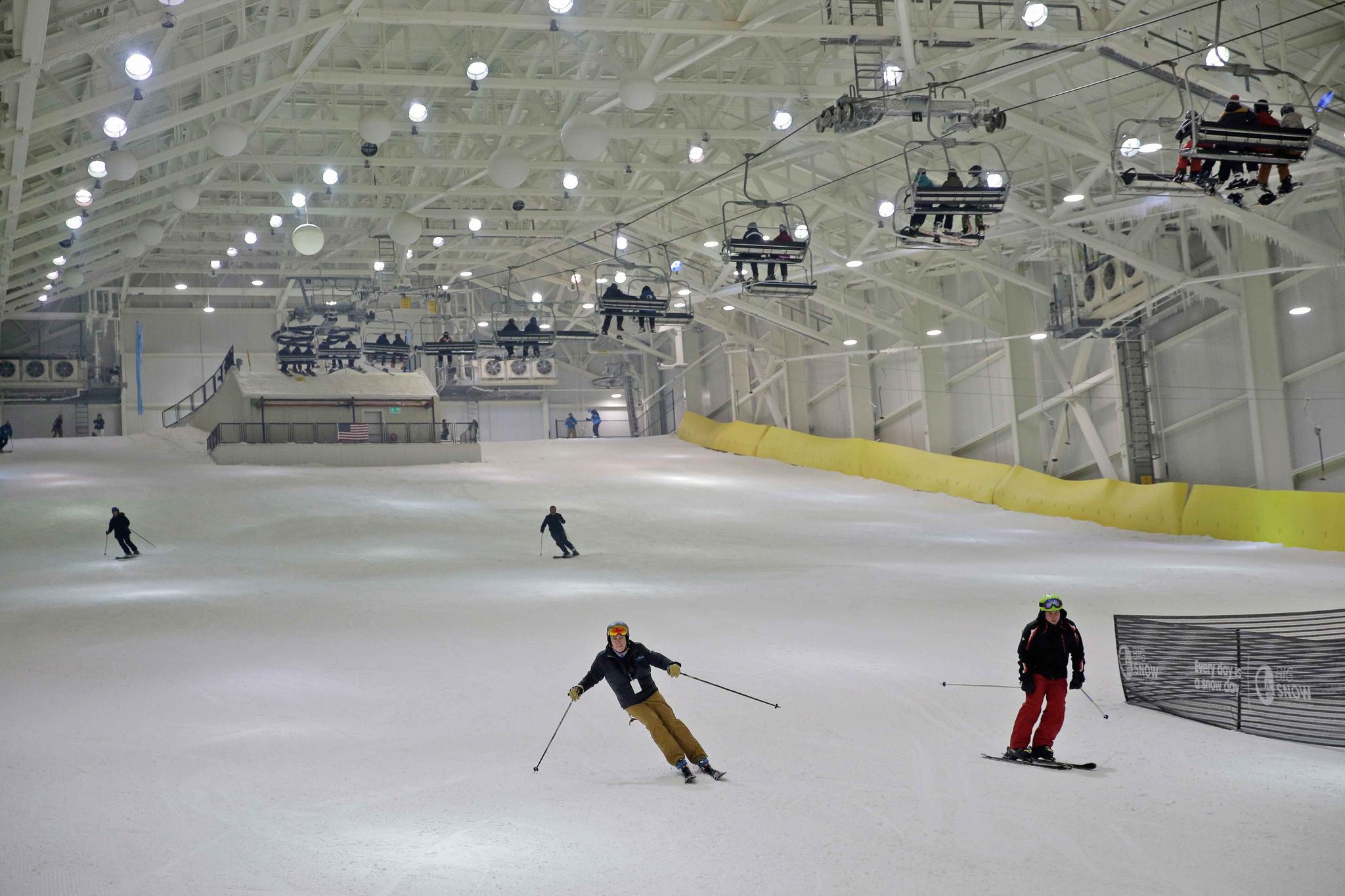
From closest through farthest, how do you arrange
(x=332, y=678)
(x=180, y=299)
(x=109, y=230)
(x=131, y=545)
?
(x=332, y=678), (x=131, y=545), (x=109, y=230), (x=180, y=299)

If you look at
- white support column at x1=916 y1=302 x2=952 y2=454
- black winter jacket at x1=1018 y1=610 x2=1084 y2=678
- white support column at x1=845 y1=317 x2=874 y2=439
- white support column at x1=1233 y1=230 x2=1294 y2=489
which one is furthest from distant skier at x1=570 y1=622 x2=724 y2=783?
white support column at x1=845 y1=317 x2=874 y2=439

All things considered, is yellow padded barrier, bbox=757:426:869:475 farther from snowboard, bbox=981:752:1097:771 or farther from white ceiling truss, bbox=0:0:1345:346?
snowboard, bbox=981:752:1097:771

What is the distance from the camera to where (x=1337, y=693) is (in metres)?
8.59

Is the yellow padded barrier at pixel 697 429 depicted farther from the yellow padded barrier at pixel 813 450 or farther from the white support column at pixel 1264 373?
the white support column at pixel 1264 373

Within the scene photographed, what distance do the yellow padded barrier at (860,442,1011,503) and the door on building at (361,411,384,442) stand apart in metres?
15.5

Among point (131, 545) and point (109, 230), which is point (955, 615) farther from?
point (109, 230)

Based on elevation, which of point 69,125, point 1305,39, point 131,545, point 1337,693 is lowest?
point 1337,693

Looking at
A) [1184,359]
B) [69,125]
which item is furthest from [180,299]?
[1184,359]

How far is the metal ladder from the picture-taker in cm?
2539

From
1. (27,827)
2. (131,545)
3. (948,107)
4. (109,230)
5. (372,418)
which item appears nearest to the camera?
(27,827)

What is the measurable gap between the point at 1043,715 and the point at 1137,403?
19.7 metres

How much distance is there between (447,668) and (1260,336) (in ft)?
59.3

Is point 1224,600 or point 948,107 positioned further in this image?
point 1224,600

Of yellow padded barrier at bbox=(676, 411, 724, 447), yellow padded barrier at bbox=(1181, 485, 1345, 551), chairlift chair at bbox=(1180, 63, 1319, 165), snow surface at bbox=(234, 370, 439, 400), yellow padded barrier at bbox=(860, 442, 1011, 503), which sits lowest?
yellow padded barrier at bbox=(1181, 485, 1345, 551)
